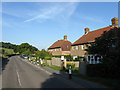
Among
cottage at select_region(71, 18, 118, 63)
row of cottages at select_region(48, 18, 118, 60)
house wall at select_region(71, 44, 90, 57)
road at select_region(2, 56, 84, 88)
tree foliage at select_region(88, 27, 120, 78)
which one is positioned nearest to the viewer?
road at select_region(2, 56, 84, 88)

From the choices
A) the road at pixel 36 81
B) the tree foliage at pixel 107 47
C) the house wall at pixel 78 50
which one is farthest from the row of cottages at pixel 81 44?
the road at pixel 36 81

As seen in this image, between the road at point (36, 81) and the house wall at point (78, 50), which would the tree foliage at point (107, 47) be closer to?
the road at point (36, 81)

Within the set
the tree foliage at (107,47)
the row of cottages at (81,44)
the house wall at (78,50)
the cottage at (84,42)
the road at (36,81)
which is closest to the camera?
the road at (36,81)

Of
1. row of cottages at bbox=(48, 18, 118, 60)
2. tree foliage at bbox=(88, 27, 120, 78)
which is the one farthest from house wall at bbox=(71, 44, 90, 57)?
tree foliage at bbox=(88, 27, 120, 78)

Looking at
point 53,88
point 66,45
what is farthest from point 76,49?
Result: point 53,88

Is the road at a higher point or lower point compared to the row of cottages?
lower

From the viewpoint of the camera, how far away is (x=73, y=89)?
8.59 metres

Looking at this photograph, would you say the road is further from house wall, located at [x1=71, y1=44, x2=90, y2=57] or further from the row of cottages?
house wall, located at [x1=71, y1=44, x2=90, y2=57]

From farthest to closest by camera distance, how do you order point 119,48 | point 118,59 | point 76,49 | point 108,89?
point 76,49, point 119,48, point 118,59, point 108,89

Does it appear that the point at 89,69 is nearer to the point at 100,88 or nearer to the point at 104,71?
the point at 104,71

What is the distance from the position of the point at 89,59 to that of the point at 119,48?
53.4 ft

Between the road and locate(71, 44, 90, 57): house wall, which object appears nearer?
the road

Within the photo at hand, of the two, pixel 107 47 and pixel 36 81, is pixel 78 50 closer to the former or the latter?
pixel 107 47

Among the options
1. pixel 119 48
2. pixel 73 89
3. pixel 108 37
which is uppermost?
pixel 108 37
